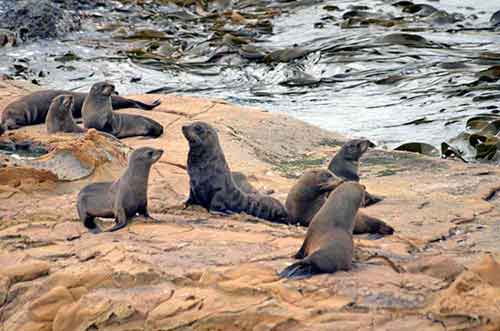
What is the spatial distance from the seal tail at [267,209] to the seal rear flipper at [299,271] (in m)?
1.78

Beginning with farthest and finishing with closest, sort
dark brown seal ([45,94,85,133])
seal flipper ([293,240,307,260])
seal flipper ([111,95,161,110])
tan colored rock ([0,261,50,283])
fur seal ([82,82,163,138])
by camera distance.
→ seal flipper ([111,95,161,110]), fur seal ([82,82,163,138]), dark brown seal ([45,94,85,133]), tan colored rock ([0,261,50,283]), seal flipper ([293,240,307,260])

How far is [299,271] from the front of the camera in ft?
17.7

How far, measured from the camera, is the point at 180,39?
19594mm

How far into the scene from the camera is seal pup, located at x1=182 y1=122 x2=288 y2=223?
7301 mm

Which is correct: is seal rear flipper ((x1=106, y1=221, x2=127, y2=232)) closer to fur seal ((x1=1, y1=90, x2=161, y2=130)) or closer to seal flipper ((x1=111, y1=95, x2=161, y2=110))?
fur seal ((x1=1, y1=90, x2=161, y2=130))

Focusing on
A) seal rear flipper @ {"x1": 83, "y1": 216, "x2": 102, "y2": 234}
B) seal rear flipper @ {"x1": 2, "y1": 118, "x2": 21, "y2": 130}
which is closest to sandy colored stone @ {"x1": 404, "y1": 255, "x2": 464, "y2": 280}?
seal rear flipper @ {"x1": 83, "y1": 216, "x2": 102, "y2": 234}

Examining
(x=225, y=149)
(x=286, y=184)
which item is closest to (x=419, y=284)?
(x=286, y=184)

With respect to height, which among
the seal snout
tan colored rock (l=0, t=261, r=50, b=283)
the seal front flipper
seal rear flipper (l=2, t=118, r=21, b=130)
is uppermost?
the seal snout

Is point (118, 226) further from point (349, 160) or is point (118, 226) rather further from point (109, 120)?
point (109, 120)

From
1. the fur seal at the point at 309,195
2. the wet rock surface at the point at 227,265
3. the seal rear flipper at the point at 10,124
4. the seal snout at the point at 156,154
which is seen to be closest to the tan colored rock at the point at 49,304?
the wet rock surface at the point at 227,265

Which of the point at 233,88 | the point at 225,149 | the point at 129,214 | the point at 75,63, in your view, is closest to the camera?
the point at 129,214

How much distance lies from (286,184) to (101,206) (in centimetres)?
210

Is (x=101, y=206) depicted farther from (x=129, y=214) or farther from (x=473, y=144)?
(x=473, y=144)

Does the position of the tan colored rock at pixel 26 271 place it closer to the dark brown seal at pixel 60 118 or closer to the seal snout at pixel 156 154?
the seal snout at pixel 156 154
